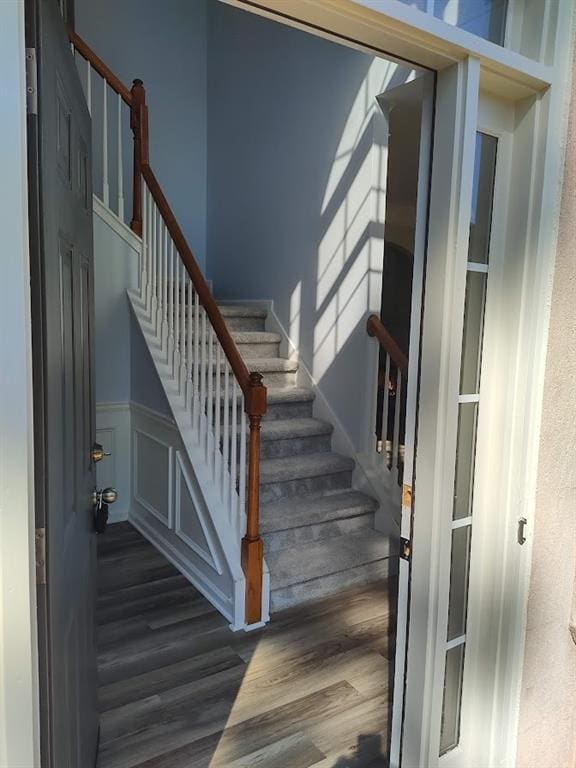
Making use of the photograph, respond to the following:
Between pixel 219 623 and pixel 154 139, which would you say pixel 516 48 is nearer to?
→ pixel 219 623

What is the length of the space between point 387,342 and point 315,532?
1.21 meters

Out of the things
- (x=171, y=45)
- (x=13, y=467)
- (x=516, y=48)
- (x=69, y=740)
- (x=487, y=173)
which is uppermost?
(x=171, y=45)

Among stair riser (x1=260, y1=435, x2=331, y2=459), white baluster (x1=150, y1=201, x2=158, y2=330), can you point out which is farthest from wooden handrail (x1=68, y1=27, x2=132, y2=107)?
stair riser (x1=260, y1=435, x2=331, y2=459)

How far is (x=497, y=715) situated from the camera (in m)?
1.59

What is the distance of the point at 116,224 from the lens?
3740mm

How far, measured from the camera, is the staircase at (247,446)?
2.76 m

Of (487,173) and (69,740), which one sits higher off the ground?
(487,173)

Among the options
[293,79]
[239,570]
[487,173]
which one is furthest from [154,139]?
[487,173]

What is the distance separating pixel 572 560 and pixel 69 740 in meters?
1.34

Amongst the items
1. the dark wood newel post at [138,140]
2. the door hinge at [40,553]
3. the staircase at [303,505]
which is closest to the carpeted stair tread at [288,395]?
the staircase at [303,505]

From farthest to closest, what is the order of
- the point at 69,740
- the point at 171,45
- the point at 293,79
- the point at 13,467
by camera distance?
1. the point at 171,45
2. the point at 293,79
3. the point at 69,740
4. the point at 13,467

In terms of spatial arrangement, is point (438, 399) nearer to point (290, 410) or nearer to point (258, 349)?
point (290, 410)

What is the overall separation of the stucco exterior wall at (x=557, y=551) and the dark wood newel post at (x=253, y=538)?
139 cm

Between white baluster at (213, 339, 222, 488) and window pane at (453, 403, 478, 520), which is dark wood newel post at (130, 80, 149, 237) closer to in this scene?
white baluster at (213, 339, 222, 488)
